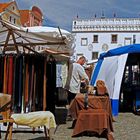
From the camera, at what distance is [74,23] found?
177 feet

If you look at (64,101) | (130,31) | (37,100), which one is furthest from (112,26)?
(37,100)

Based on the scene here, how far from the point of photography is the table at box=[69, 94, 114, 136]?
8375 mm

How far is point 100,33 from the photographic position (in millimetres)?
54406

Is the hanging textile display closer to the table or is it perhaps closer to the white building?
the table

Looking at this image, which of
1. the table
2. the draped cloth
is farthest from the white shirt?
the draped cloth

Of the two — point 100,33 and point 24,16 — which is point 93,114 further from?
point 24,16

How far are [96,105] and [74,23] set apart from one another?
45976mm

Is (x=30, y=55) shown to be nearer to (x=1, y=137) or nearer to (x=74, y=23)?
(x=1, y=137)

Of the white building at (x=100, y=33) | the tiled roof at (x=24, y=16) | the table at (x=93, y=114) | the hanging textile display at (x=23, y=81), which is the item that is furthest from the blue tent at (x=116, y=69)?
the tiled roof at (x=24, y=16)

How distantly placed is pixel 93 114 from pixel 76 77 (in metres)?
Result: 2.08

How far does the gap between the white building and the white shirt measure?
43.5 metres

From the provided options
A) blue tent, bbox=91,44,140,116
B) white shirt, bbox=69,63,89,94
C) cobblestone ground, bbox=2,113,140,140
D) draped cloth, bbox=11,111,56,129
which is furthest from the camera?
blue tent, bbox=91,44,140,116

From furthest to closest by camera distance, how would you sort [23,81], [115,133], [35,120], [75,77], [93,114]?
[75,77] < [115,133] < [23,81] < [93,114] < [35,120]

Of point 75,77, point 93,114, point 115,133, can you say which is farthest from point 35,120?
point 75,77
